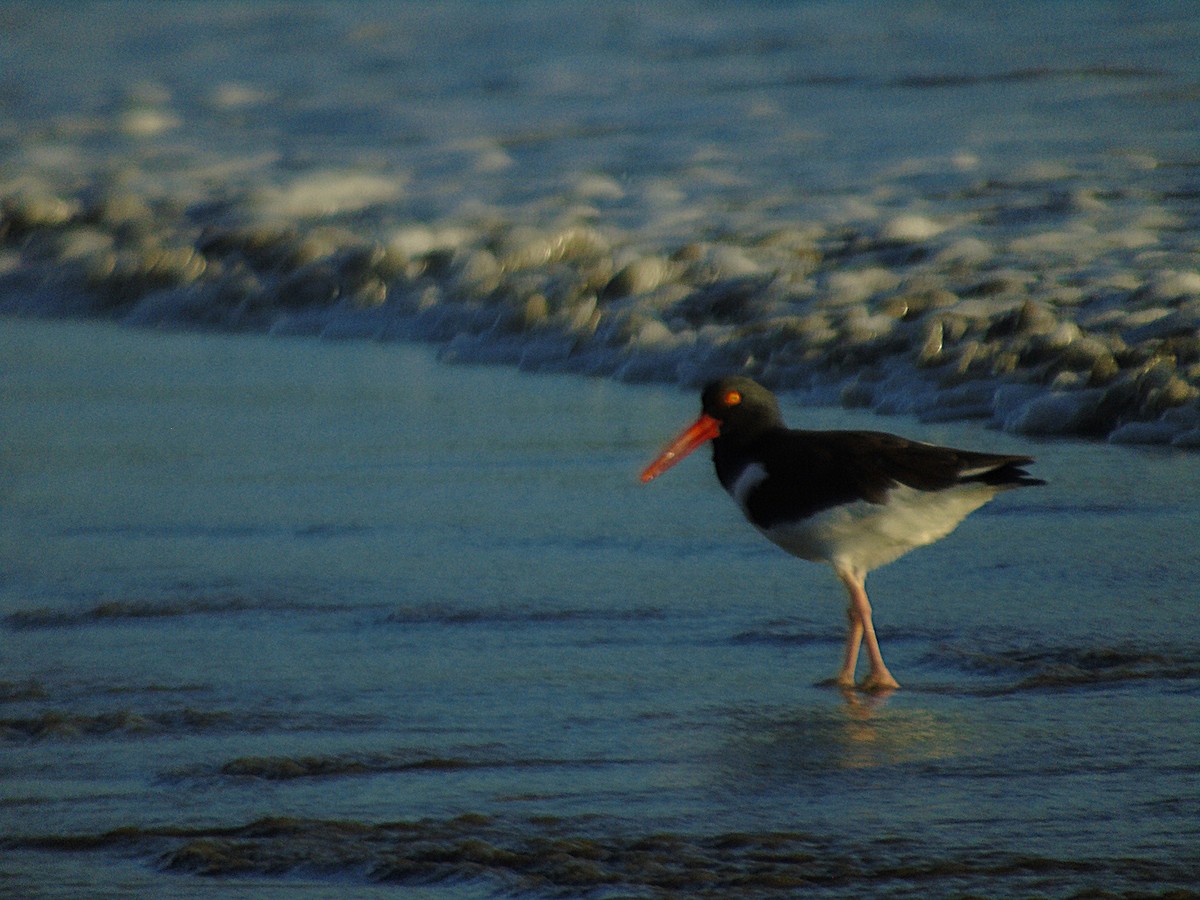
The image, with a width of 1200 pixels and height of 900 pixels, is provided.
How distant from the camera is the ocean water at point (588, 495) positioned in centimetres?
312

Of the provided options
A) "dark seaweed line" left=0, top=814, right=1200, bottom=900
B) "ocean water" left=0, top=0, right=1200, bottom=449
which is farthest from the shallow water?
"ocean water" left=0, top=0, right=1200, bottom=449

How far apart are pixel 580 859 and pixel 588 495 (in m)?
2.77

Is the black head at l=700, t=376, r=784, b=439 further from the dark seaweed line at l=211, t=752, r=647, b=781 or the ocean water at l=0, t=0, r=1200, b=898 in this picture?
the dark seaweed line at l=211, t=752, r=647, b=781

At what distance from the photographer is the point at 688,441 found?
4.68m

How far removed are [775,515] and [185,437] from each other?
118 inches

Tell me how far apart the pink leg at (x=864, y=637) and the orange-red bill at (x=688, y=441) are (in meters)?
0.56

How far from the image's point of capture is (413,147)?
44.5 feet

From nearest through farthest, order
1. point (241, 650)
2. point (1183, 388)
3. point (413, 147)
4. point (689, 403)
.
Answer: point (241, 650) < point (1183, 388) < point (689, 403) < point (413, 147)

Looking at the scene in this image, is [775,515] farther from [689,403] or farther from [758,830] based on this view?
[689,403]

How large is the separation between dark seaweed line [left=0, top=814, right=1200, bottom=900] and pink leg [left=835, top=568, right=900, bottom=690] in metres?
0.98

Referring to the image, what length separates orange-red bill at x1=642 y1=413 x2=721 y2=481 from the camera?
464cm

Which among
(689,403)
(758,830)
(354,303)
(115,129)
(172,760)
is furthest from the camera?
(115,129)

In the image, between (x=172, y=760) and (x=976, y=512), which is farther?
(x=976, y=512)

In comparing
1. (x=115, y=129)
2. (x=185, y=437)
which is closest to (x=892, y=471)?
(x=185, y=437)
